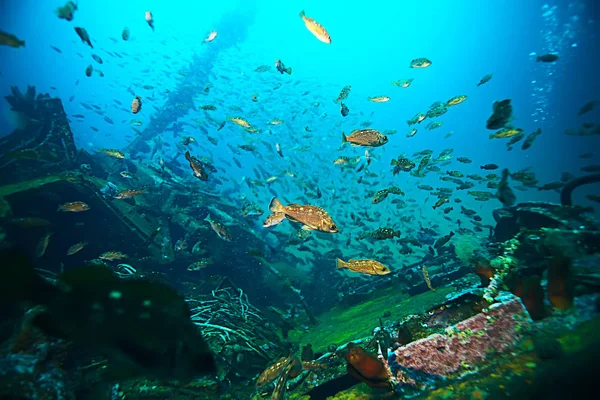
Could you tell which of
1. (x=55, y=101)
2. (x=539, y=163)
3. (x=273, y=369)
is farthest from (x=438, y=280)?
(x=539, y=163)

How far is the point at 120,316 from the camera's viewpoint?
1.57m

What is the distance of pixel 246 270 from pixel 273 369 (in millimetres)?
5969

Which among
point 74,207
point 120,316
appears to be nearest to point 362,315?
point 120,316

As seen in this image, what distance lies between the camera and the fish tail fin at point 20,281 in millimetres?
1485

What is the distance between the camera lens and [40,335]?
2377 mm

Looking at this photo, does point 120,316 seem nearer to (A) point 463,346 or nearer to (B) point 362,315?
(A) point 463,346

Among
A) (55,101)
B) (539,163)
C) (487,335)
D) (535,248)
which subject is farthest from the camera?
(539,163)

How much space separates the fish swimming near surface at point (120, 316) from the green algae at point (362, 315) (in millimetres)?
3565

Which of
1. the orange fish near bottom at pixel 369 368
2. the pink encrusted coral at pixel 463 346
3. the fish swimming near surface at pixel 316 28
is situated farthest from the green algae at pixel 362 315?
the fish swimming near surface at pixel 316 28

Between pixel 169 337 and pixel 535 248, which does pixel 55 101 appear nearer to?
pixel 169 337

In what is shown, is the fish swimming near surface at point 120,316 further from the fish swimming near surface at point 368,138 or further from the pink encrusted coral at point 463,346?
the fish swimming near surface at point 368,138

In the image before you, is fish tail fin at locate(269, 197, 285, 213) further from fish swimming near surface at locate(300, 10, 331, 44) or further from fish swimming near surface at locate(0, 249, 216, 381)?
fish swimming near surface at locate(300, 10, 331, 44)

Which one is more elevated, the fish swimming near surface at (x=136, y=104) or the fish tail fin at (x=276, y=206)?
the fish swimming near surface at (x=136, y=104)

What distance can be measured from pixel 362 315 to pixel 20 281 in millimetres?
6553
